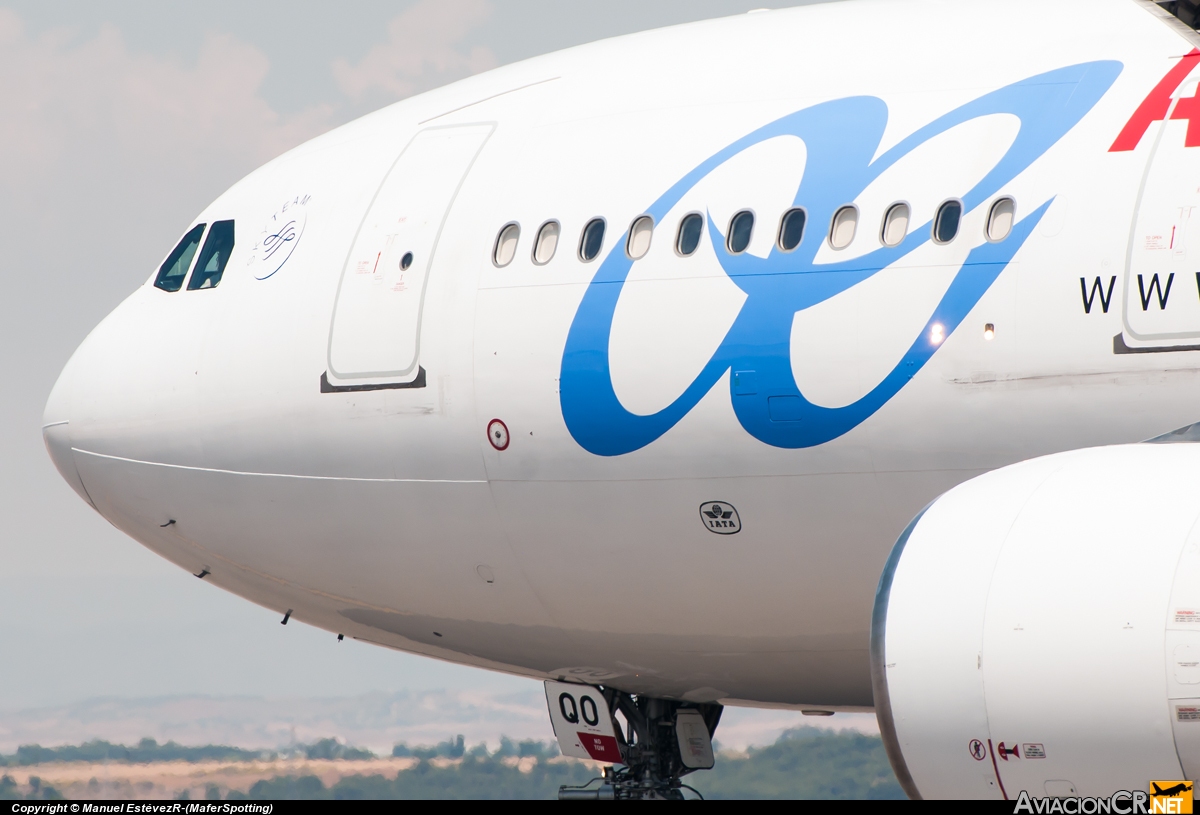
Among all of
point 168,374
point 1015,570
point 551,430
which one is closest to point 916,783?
point 1015,570

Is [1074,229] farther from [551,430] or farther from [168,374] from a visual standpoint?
[168,374]

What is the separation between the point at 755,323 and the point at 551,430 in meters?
1.28

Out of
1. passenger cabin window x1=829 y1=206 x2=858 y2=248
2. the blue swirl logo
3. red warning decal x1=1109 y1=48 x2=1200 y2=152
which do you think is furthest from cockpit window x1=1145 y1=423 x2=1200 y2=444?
the blue swirl logo

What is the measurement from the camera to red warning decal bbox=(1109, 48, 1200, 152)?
249 inches

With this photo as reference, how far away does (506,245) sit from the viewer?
8.16 m

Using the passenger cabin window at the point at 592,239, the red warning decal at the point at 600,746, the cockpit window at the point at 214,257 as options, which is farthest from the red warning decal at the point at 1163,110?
the cockpit window at the point at 214,257

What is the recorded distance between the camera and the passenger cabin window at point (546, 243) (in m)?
7.93

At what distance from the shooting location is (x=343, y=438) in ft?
27.8

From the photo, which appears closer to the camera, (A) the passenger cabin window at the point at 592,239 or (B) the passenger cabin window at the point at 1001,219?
(B) the passenger cabin window at the point at 1001,219

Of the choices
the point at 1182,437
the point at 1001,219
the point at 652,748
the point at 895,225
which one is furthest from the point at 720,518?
the point at 652,748

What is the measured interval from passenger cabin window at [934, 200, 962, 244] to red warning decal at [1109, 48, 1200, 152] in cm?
70

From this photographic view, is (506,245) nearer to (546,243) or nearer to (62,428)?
(546,243)

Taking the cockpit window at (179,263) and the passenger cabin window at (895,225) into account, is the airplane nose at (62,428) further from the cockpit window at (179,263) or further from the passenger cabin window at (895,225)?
the passenger cabin window at (895,225)

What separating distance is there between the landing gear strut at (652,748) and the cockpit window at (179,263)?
12.9 ft
